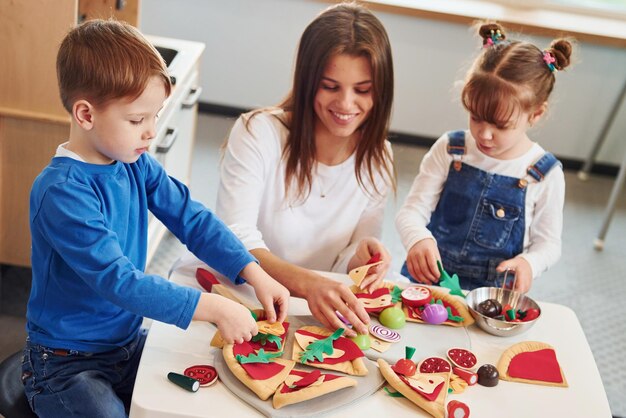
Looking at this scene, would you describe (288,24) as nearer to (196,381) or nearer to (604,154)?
(604,154)

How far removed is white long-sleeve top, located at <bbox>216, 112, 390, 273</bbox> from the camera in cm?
153

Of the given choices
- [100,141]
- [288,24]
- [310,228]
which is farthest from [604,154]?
[100,141]

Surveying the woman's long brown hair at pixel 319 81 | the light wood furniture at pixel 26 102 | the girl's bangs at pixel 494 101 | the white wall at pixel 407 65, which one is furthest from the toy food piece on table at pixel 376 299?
the white wall at pixel 407 65

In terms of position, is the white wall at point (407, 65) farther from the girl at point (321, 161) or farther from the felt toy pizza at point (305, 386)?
the felt toy pizza at point (305, 386)

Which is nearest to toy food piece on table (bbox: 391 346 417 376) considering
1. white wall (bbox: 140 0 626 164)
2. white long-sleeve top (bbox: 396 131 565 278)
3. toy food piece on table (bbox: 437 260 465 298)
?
toy food piece on table (bbox: 437 260 465 298)

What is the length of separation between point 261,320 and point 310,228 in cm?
49

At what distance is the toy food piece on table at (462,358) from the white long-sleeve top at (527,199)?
0.43m

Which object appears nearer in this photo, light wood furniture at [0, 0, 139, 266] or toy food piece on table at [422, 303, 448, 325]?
toy food piece on table at [422, 303, 448, 325]

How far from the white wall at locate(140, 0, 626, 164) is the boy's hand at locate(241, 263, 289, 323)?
2.23m

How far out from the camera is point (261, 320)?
1.17 metres

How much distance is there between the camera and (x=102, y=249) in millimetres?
1045

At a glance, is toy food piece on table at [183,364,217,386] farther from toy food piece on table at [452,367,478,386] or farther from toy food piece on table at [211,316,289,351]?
toy food piece on table at [452,367,478,386]

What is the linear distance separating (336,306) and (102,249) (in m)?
0.36

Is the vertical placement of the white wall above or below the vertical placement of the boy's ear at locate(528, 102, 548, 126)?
below
